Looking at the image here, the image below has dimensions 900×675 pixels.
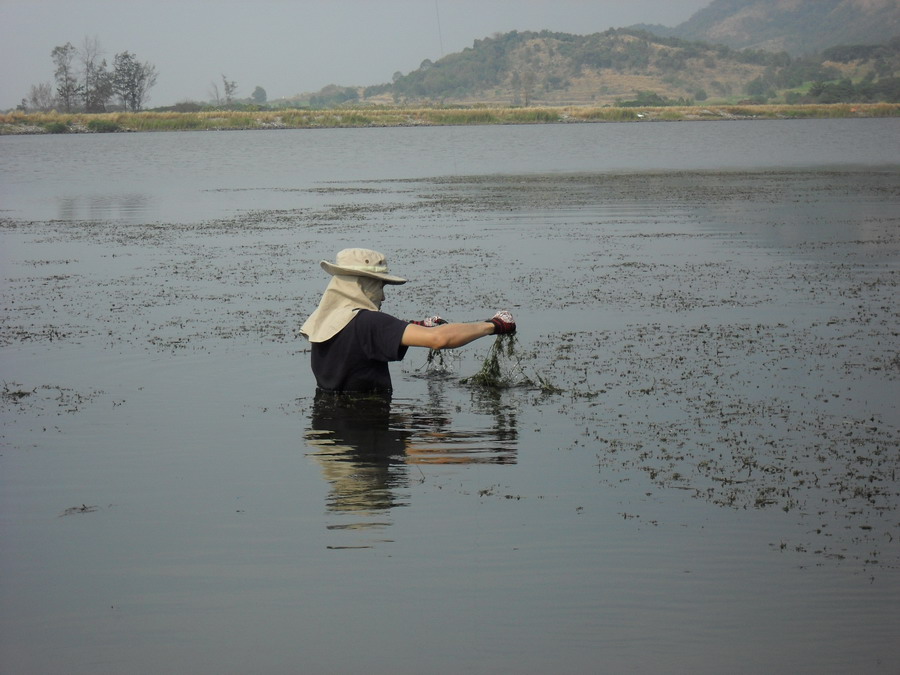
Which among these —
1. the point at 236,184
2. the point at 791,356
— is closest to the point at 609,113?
the point at 236,184

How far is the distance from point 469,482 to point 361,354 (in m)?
2.05

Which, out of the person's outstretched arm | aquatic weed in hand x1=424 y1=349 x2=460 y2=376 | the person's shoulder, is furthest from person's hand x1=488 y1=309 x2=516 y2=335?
aquatic weed in hand x1=424 y1=349 x2=460 y2=376

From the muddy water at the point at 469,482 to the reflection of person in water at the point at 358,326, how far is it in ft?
1.47

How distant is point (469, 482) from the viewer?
26.6 feet

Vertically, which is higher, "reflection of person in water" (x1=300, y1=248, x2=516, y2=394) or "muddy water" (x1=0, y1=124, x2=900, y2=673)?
"reflection of person in water" (x1=300, y1=248, x2=516, y2=394)

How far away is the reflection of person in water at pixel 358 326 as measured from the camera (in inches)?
365

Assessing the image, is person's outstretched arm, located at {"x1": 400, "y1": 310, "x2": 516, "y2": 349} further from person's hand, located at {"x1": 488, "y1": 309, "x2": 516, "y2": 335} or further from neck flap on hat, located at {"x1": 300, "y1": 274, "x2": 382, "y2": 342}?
neck flap on hat, located at {"x1": 300, "y1": 274, "x2": 382, "y2": 342}

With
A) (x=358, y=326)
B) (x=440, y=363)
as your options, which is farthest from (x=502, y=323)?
(x=440, y=363)

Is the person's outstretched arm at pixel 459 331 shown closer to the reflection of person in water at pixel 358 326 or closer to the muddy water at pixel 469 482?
the reflection of person in water at pixel 358 326

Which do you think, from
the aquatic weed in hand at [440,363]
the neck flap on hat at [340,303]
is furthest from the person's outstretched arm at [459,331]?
the aquatic weed in hand at [440,363]

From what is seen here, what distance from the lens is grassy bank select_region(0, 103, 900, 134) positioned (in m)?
110

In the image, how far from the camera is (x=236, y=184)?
41781 mm

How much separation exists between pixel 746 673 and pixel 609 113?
119 meters

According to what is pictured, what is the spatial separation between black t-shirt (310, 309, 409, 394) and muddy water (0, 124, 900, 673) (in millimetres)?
279
